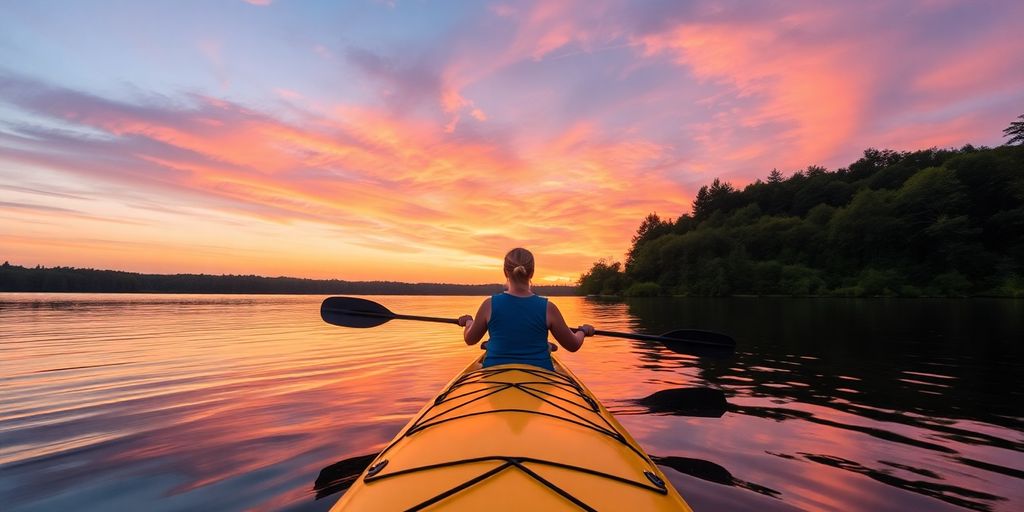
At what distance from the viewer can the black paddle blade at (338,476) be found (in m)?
3.73

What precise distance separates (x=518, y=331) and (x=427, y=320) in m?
3.37

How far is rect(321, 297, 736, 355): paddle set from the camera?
23.9 ft

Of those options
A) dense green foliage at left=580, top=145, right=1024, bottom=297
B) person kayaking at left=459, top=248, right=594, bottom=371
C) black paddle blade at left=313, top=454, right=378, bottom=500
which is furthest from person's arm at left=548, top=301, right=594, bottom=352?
dense green foliage at left=580, top=145, right=1024, bottom=297

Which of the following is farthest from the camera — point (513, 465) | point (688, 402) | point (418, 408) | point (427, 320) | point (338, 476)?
point (427, 320)

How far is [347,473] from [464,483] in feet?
8.68

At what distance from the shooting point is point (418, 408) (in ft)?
21.7

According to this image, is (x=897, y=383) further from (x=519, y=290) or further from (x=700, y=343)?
(x=519, y=290)

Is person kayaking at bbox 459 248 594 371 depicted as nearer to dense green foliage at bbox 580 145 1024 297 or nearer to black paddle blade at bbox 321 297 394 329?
black paddle blade at bbox 321 297 394 329

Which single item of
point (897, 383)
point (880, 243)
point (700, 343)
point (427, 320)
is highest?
point (880, 243)

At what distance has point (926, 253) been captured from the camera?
2367 inches

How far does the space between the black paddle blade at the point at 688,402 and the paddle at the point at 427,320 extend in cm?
69

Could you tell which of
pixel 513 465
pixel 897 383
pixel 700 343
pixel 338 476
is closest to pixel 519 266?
pixel 513 465

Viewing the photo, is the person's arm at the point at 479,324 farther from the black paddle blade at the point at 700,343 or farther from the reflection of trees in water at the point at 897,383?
the black paddle blade at the point at 700,343

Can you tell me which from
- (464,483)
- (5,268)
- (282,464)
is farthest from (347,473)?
(5,268)
